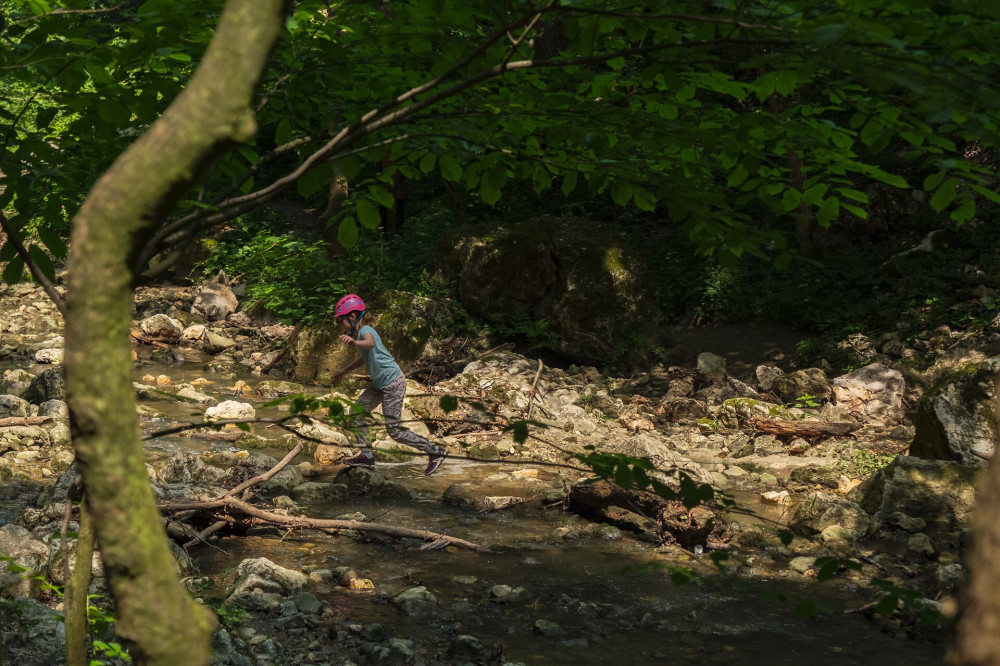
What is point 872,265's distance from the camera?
13562 millimetres

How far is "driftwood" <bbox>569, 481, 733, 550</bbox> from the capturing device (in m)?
6.14

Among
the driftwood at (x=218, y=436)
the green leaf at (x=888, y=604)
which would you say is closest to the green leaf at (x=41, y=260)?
the green leaf at (x=888, y=604)

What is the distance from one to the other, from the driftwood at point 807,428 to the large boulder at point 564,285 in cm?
336

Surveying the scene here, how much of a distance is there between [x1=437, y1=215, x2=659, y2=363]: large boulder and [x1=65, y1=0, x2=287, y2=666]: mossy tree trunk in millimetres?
11251

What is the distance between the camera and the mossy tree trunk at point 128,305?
4.54 feet

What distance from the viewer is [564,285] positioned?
12.9 meters

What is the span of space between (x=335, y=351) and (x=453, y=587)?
7789mm

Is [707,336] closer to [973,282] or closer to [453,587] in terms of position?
[973,282]

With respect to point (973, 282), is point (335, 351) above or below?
below

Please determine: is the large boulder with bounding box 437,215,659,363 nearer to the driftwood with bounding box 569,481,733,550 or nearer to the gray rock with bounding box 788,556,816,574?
the driftwood with bounding box 569,481,733,550

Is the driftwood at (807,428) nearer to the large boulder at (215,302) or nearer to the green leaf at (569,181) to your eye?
the green leaf at (569,181)

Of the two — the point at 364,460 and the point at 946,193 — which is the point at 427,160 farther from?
the point at 364,460

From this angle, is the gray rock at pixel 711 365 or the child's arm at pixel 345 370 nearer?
the child's arm at pixel 345 370

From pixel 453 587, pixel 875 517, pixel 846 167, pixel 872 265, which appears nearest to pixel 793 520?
pixel 875 517
